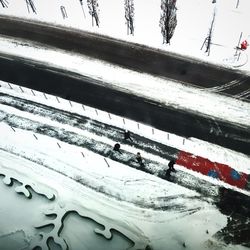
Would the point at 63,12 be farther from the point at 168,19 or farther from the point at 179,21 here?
the point at 179,21

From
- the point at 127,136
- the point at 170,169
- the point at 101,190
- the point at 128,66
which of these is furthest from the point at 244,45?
the point at 101,190

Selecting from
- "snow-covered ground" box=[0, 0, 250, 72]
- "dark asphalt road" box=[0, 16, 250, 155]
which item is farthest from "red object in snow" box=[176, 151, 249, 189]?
"snow-covered ground" box=[0, 0, 250, 72]

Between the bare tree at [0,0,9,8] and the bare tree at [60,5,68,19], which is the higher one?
the bare tree at [0,0,9,8]

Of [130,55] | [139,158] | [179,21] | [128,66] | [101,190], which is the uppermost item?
[179,21]

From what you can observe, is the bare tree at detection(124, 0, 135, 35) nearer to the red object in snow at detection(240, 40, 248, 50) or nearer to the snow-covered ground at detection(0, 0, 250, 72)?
the snow-covered ground at detection(0, 0, 250, 72)

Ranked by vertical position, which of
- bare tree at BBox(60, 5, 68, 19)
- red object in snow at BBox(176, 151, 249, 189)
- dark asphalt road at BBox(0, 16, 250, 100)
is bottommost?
red object in snow at BBox(176, 151, 249, 189)
